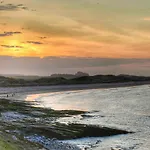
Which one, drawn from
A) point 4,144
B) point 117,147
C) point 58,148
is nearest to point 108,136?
point 117,147

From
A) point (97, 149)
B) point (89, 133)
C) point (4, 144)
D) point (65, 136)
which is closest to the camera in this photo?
point (4, 144)

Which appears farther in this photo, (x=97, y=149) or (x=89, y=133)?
(x=89, y=133)

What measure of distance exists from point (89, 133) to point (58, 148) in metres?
7.95

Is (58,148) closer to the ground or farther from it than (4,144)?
closer to the ground

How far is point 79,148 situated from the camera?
26.3m

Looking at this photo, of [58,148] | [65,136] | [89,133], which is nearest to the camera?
[58,148]

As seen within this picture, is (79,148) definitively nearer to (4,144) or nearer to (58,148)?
(58,148)

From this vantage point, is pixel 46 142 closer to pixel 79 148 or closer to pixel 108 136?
pixel 79 148


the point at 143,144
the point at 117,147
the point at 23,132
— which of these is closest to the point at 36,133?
the point at 23,132

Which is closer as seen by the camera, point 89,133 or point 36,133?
point 36,133

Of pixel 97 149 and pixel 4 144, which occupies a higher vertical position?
pixel 4 144

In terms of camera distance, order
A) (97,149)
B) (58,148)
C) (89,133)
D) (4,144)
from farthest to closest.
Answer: (89,133) < (97,149) < (58,148) < (4,144)

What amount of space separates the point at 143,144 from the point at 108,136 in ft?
11.6

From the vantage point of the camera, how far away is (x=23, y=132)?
28734 millimetres
